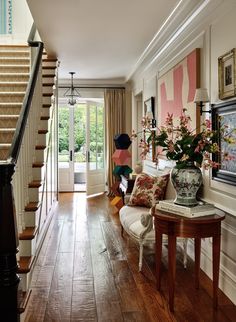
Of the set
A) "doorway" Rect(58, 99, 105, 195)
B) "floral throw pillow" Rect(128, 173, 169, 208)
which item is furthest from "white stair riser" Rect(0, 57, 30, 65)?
"floral throw pillow" Rect(128, 173, 169, 208)

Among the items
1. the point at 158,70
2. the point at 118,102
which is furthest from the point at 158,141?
the point at 118,102

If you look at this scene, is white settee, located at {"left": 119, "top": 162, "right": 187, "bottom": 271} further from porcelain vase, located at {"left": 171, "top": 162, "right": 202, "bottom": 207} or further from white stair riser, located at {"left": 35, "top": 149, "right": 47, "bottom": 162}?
white stair riser, located at {"left": 35, "top": 149, "right": 47, "bottom": 162}

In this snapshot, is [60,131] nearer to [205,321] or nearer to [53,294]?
[53,294]

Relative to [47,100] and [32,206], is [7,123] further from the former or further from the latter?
[32,206]

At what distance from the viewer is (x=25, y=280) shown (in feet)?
9.57

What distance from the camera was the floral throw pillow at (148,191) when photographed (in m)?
4.05

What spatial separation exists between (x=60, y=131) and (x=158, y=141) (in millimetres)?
6259

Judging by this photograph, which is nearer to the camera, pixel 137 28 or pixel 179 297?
pixel 179 297

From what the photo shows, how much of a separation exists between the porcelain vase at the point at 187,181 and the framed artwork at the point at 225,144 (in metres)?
0.28

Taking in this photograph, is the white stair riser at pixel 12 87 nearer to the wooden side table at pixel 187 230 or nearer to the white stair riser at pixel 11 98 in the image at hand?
the white stair riser at pixel 11 98

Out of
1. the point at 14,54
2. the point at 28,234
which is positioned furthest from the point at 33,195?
the point at 14,54

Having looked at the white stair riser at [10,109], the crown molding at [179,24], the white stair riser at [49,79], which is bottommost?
the white stair riser at [10,109]

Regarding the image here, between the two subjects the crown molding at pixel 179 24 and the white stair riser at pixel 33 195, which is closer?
the crown molding at pixel 179 24

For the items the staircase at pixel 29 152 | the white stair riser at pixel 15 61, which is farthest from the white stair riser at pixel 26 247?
the white stair riser at pixel 15 61
